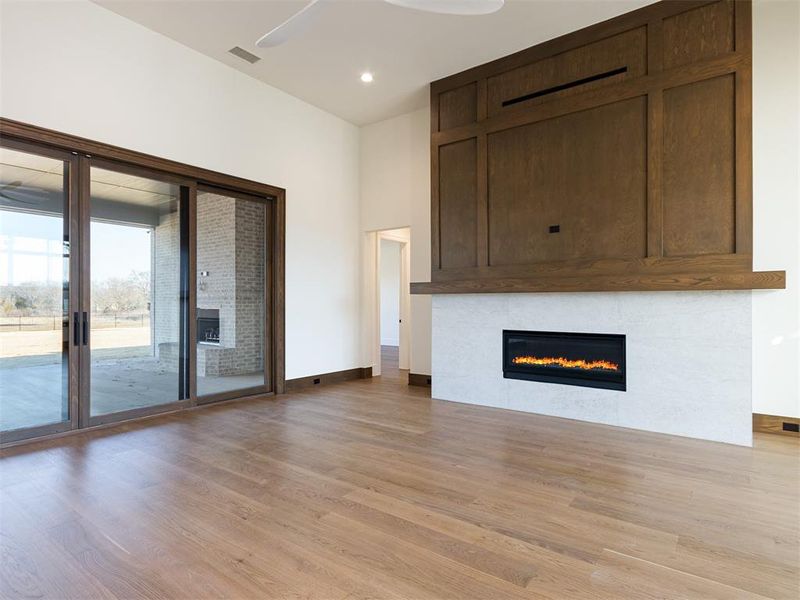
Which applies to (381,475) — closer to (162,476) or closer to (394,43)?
(162,476)

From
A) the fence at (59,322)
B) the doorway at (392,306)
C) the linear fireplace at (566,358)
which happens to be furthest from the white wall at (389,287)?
the fence at (59,322)

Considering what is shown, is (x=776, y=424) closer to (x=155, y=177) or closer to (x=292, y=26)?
(x=292, y=26)

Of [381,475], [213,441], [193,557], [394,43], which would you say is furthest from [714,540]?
[394,43]

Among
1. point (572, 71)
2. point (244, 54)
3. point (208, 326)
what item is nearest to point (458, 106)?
point (572, 71)

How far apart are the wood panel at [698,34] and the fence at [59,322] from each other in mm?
5693

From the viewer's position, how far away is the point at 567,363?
4.61m

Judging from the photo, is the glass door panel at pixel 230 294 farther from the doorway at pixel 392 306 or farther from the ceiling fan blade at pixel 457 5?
the ceiling fan blade at pixel 457 5

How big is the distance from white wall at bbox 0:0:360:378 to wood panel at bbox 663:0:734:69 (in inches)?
171

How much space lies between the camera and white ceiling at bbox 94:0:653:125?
3988mm

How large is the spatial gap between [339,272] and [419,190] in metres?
1.73

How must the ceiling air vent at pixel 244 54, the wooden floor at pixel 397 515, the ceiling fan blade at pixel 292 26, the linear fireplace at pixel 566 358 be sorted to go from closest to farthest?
the wooden floor at pixel 397 515, the ceiling fan blade at pixel 292 26, the linear fireplace at pixel 566 358, the ceiling air vent at pixel 244 54

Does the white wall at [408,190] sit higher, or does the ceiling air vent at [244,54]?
the ceiling air vent at [244,54]

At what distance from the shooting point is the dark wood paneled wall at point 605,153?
3.71m

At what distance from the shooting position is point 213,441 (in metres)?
3.68
